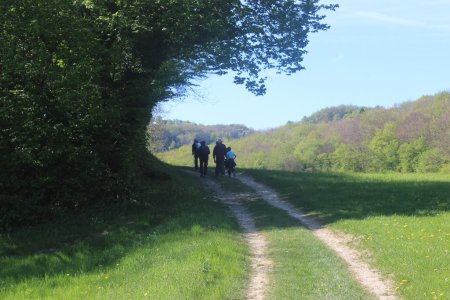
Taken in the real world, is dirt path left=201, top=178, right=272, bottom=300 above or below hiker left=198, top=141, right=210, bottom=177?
below

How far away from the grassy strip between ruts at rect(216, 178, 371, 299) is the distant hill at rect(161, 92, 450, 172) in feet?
208

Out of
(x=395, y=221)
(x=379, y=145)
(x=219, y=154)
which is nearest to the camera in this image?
(x=395, y=221)

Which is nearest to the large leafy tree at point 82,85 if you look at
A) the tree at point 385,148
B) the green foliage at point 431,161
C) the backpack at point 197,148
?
the backpack at point 197,148

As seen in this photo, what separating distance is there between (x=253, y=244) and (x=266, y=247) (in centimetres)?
51

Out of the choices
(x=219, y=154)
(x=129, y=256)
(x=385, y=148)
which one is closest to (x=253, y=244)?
(x=129, y=256)

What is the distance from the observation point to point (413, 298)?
24.4 ft

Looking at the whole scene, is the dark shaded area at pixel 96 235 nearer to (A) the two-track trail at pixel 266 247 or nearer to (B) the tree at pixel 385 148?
(A) the two-track trail at pixel 266 247

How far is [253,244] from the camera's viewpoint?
40.2 ft

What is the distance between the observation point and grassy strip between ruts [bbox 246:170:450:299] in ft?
27.8

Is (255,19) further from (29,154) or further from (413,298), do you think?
(413,298)

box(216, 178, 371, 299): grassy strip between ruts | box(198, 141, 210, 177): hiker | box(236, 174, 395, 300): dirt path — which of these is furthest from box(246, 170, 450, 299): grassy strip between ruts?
box(198, 141, 210, 177): hiker

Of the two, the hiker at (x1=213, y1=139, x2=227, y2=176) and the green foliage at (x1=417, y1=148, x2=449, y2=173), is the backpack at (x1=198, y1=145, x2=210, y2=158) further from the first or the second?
the green foliage at (x1=417, y1=148, x2=449, y2=173)

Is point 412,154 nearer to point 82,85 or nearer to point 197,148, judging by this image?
point 197,148

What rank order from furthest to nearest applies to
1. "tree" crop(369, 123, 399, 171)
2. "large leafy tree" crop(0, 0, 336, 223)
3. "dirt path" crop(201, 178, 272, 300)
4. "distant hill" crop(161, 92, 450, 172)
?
"tree" crop(369, 123, 399, 171) → "distant hill" crop(161, 92, 450, 172) → "large leafy tree" crop(0, 0, 336, 223) → "dirt path" crop(201, 178, 272, 300)
